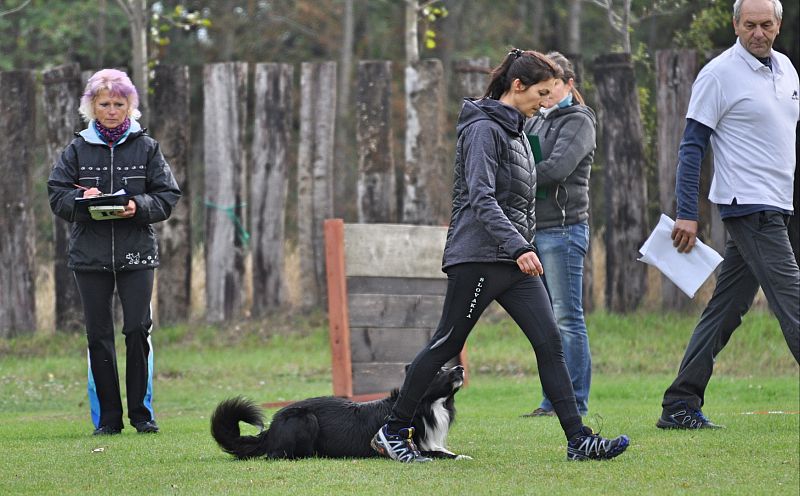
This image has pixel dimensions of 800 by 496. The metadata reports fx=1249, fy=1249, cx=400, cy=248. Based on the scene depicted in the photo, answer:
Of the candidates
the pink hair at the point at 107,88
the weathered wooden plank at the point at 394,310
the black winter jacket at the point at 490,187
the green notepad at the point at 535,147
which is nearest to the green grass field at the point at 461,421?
the weathered wooden plank at the point at 394,310

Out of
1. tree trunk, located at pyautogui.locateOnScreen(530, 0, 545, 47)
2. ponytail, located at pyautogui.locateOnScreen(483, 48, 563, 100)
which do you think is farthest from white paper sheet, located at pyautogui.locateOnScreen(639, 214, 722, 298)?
tree trunk, located at pyautogui.locateOnScreen(530, 0, 545, 47)

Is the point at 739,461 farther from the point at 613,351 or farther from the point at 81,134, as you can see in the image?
the point at 613,351

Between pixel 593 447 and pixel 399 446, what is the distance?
0.95 metres

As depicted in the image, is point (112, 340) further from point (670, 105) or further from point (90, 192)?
point (670, 105)

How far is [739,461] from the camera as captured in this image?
5918 millimetres

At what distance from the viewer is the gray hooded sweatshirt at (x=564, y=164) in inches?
299

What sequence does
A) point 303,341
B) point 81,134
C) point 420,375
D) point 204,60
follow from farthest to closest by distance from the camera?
point 204,60
point 303,341
point 81,134
point 420,375

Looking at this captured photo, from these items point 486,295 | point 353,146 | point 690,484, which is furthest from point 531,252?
point 353,146

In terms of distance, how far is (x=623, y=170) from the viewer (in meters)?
12.1

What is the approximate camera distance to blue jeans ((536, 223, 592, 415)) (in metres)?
7.79

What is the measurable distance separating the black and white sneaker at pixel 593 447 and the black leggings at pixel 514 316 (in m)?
0.05

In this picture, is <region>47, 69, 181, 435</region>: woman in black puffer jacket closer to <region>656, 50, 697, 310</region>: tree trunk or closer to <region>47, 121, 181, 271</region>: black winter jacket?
<region>47, 121, 181, 271</region>: black winter jacket

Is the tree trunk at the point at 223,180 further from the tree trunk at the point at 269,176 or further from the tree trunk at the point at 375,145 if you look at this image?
the tree trunk at the point at 375,145

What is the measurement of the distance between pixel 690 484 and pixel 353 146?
19.6 metres
